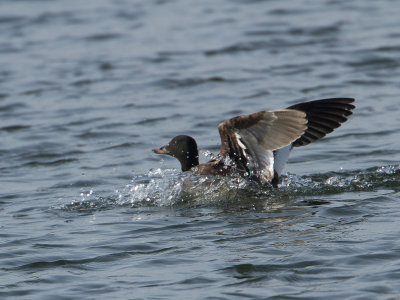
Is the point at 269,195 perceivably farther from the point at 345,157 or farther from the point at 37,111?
the point at 37,111

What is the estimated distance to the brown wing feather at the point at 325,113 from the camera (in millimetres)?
8609

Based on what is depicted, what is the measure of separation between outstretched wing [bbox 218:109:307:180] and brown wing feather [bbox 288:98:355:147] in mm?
888

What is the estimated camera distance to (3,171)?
33.9 feet

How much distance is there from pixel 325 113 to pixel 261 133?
1316 mm

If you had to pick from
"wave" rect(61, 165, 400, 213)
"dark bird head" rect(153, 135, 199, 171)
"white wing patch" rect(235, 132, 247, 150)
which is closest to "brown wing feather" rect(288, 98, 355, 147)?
"wave" rect(61, 165, 400, 213)

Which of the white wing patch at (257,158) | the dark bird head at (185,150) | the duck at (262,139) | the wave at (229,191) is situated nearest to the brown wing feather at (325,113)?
the duck at (262,139)

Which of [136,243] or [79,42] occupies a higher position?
[79,42]

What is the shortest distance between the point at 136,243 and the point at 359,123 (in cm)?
562

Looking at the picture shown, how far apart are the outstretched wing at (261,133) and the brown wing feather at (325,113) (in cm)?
89

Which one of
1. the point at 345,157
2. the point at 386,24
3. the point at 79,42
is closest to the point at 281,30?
the point at 386,24

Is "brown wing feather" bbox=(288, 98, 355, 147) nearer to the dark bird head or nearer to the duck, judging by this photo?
the duck

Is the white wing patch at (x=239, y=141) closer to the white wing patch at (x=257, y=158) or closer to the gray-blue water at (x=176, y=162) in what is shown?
the white wing patch at (x=257, y=158)

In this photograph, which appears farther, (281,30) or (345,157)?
(281,30)

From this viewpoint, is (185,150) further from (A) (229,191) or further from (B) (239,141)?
(B) (239,141)
